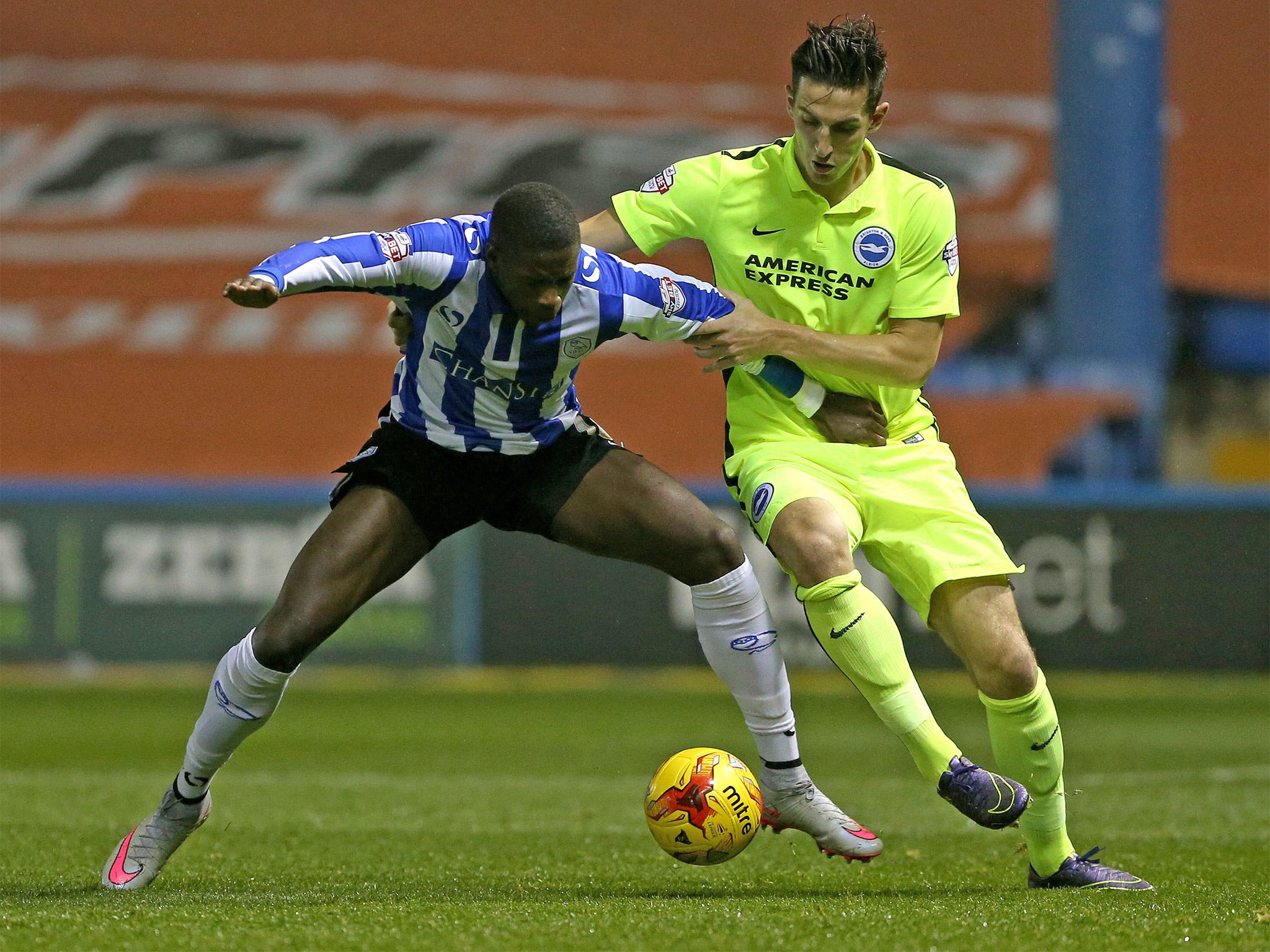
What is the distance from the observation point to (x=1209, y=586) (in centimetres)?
1457

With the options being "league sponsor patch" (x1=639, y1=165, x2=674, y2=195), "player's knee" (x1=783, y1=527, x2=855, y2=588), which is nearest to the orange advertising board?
"league sponsor patch" (x1=639, y1=165, x2=674, y2=195)

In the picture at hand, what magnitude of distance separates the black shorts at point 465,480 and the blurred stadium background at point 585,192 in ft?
33.2

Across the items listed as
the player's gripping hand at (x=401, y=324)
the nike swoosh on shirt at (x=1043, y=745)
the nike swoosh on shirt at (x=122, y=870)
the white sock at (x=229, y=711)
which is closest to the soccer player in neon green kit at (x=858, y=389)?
the nike swoosh on shirt at (x=1043, y=745)

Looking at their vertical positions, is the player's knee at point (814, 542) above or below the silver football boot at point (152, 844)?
above

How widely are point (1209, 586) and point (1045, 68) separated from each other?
21.9 ft

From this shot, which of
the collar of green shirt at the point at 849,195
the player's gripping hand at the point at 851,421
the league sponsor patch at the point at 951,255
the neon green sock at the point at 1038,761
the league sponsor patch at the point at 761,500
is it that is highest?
the collar of green shirt at the point at 849,195

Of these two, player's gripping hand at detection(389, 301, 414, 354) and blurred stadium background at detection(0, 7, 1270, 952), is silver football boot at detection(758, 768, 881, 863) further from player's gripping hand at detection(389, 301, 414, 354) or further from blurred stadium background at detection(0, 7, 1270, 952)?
blurred stadium background at detection(0, 7, 1270, 952)

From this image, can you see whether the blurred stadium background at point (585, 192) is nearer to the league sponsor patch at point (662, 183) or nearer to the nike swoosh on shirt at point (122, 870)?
the league sponsor patch at point (662, 183)

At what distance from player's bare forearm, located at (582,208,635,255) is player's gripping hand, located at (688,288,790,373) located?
51 centimetres

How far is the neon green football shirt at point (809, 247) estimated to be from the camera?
18.5ft

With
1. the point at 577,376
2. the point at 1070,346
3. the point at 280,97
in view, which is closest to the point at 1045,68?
the point at 1070,346

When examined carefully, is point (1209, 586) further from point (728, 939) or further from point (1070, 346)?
point (728, 939)

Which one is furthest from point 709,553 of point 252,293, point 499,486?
point 252,293

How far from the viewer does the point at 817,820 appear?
18.1 feet
